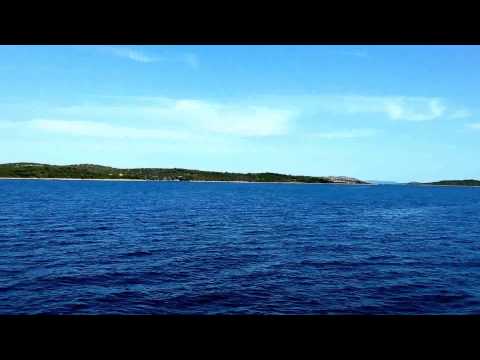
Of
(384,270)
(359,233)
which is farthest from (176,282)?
(359,233)

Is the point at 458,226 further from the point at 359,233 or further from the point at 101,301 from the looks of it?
the point at 101,301

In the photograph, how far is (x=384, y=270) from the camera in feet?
64.6
